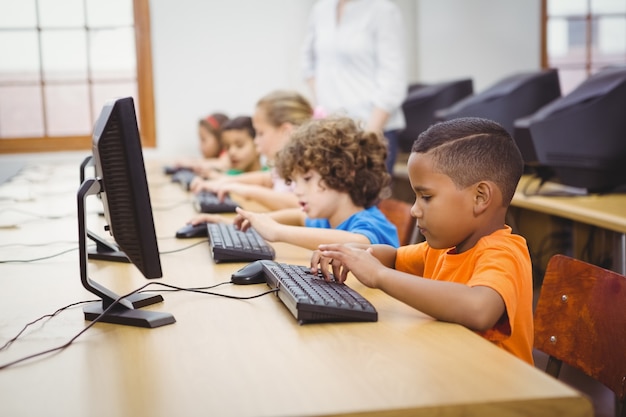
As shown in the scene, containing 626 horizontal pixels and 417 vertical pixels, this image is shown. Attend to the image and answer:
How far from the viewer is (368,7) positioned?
367cm

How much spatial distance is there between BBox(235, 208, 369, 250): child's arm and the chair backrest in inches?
16.9

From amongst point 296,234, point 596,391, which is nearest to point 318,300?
point 296,234

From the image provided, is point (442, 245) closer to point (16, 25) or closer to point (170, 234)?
point (170, 234)

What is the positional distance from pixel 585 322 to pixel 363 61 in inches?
97.4

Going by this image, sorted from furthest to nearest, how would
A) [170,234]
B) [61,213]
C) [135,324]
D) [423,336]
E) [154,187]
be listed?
[154,187]
[61,213]
[170,234]
[135,324]
[423,336]

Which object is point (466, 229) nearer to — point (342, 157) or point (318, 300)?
point (318, 300)

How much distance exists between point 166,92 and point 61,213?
2.85m

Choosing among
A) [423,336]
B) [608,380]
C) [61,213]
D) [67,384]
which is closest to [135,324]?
[67,384]

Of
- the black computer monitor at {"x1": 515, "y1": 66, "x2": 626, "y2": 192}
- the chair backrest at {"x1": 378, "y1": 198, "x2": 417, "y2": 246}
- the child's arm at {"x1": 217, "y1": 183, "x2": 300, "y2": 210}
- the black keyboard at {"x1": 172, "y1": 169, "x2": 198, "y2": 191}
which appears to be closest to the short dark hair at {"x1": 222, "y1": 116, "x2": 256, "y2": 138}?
the black keyboard at {"x1": 172, "y1": 169, "x2": 198, "y2": 191}

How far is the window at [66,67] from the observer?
5.39 metres

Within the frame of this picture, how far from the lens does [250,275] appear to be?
156 cm

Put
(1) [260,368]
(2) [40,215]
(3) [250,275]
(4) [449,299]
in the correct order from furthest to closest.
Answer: (2) [40,215] < (3) [250,275] < (4) [449,299] < (1) [260,368]

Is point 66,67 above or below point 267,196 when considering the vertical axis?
above

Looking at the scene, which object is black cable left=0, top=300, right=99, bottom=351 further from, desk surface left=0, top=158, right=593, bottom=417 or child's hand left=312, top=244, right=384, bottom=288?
child's hand left=312, top=244, right=384, bottom=288
